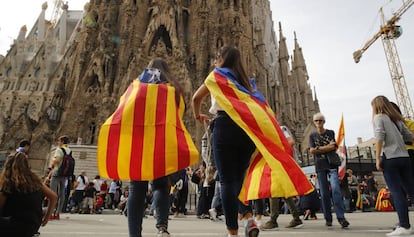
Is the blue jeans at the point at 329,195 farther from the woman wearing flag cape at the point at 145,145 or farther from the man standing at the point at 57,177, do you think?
the man standing at the point at 57,177

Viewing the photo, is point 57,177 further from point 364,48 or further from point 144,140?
point 364,48

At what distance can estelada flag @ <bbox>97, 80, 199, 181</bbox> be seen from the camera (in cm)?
274

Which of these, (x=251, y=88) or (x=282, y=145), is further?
(x=251, y=88)

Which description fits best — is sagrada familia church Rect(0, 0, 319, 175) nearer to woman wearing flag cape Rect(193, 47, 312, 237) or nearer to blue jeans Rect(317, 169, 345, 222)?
blue jeans Rect(317, 169, 345, 222)

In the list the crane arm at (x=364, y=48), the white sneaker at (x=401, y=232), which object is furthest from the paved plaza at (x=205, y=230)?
the crane arm at (x=364, y=48)

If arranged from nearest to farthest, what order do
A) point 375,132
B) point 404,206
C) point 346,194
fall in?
point 404,206 → point 375,132 → point 346,194

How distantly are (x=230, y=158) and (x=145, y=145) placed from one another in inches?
31.0

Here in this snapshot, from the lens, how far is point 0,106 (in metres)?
41.3

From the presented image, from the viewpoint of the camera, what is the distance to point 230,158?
258 centimetres

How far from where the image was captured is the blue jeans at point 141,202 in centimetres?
261

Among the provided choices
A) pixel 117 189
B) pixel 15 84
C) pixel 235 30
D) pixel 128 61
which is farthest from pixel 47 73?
pixel 117 189

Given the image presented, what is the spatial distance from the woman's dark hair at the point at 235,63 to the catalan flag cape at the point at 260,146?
7 centimetres

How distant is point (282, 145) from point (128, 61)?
2366cm

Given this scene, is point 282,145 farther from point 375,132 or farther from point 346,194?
point 346,194
